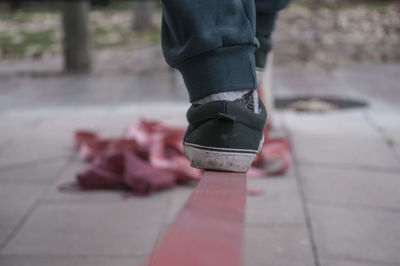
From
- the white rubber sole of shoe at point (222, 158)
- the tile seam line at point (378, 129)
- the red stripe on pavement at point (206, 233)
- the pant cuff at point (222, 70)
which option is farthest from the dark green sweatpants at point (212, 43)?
the tile seam line at point (378, 129)

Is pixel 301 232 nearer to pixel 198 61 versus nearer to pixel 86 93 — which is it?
pixel 198 61

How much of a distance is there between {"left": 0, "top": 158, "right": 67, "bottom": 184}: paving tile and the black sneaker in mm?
1891

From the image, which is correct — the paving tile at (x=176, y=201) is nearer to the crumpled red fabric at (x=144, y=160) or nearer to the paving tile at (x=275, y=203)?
the crumpled red fabric at (x=144, y=160)

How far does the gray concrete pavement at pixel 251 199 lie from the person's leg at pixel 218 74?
78 centimetres

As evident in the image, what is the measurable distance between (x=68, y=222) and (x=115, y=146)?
3.02 feet

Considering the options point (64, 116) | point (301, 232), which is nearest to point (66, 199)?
point (301, 232)

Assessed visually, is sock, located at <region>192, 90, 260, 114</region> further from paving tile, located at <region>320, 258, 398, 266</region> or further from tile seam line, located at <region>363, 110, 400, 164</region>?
tile seam line, located at <region>363, 110, 400, 164</region>

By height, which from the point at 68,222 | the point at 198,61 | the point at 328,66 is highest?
the point at 198,61

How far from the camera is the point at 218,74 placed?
1.36 meters

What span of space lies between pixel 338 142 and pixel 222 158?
2504mm

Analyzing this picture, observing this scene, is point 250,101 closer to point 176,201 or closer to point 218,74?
point 218,74

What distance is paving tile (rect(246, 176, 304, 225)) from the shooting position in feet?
8.19

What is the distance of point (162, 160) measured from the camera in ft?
10.2

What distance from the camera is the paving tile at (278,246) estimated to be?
6.77 ft
